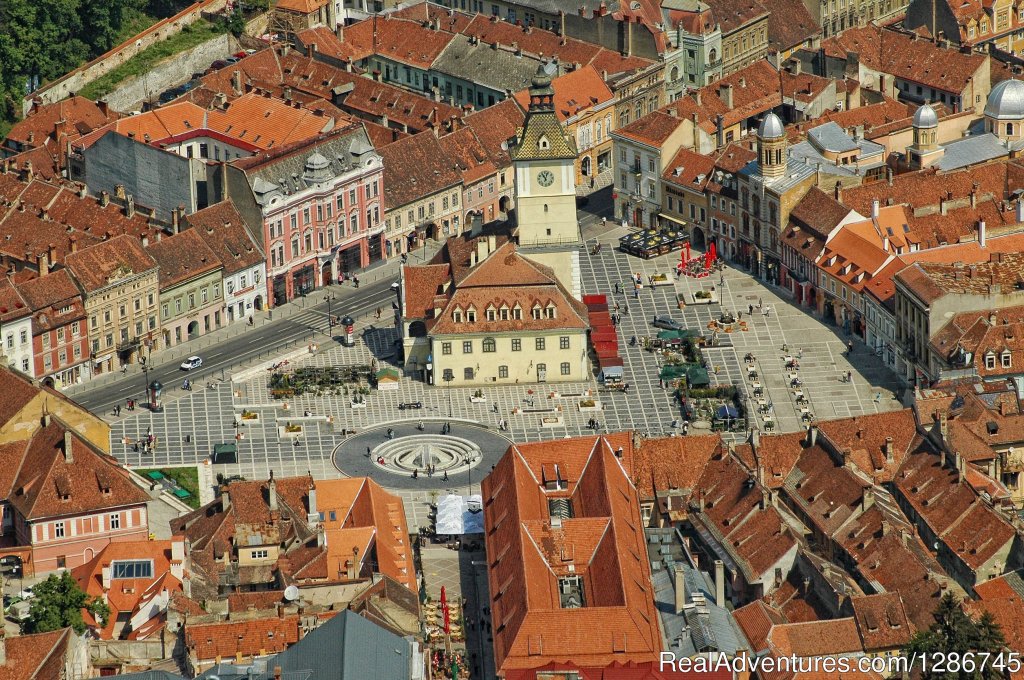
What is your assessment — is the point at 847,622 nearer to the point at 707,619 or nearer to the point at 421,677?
A: the point at 707,619

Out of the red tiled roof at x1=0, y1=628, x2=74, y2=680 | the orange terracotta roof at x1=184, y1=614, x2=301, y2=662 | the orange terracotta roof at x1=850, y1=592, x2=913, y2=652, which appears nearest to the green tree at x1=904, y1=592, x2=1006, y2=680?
the orange terracotta roof at x1=850, y1=592, x2=913, y2=652

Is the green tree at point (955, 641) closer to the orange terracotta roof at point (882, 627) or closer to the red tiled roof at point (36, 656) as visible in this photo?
the orange terracotta roof at point (882, 627)

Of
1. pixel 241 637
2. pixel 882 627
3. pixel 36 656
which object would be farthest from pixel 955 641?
pixel 36 656

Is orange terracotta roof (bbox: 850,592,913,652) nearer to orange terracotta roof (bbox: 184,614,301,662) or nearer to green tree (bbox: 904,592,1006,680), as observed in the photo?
green tree (bbox: 904,592,1006,680)

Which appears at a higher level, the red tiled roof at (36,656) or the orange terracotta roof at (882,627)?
the red tiled roof at (36,656)

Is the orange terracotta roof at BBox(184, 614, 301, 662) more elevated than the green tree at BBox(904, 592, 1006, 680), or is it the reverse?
the orange terracotta roof at BBox(184, 614, 301, 662)

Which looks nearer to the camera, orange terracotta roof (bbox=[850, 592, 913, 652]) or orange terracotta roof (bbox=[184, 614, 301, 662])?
orange terracotta roof (bbox=[184, 614, 301, 662])

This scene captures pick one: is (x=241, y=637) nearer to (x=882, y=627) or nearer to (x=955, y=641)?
(x=882, y=627)

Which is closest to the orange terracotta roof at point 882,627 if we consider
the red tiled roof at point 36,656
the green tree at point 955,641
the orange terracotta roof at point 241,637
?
the green tree at point 955,641

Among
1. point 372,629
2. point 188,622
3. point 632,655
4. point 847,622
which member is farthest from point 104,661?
point 847,622
